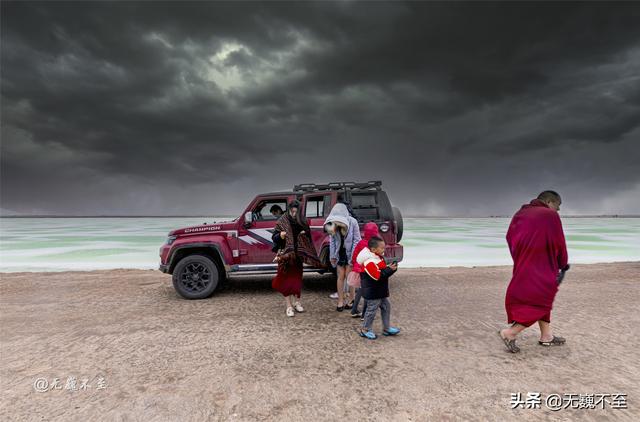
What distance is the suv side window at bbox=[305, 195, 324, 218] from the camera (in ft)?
23.4

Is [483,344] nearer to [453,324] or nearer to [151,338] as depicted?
A: [453,324]

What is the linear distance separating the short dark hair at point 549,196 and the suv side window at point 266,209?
15.2ft

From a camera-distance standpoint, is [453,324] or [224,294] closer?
[453,324]

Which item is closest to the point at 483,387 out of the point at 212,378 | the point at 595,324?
the point at 212,378

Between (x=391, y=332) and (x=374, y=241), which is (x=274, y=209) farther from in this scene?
(x=391, y=332)

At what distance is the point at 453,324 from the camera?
16.5ft

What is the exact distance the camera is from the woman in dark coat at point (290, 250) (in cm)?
529

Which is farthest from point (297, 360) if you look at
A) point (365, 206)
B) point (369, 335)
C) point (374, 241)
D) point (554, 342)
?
point (365, 206)

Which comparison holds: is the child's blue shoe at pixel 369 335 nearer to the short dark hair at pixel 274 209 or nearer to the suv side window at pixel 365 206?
the suv side window at pixel 365 206

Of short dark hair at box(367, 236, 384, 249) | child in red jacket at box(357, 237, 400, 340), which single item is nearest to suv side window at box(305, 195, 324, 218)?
child in red jacket at box(357, 237, 400, 340)

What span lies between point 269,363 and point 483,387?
7.22 ft

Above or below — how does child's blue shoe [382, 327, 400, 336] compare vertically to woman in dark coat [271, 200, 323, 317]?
below

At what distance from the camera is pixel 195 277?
6715 mm

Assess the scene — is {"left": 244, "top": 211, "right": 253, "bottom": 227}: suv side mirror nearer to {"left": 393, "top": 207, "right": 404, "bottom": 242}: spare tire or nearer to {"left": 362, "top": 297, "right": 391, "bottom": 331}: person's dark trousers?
{"left": 393, "top": 207, "right": 404, "bottom": 242}: spare tire
